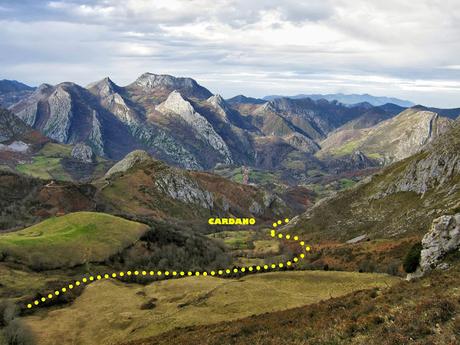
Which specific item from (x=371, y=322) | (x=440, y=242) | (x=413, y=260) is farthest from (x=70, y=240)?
(x=371, y=322)

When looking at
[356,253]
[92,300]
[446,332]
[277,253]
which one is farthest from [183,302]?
[277,253]

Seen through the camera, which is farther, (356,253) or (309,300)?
(356,253)

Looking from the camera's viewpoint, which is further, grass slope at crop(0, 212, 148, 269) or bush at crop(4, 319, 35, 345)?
grass slope at crop(0, 212, 148, 269)

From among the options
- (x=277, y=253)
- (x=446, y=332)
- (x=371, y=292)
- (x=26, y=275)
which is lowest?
(x=277, y=253)

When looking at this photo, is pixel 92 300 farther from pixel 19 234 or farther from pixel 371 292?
pixel 19 234

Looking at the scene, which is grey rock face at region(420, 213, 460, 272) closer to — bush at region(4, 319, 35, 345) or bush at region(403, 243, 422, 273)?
bush at region(403, 243, 422, 273)

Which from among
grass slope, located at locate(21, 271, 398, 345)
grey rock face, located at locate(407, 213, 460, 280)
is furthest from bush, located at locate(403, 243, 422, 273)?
grey rock face, located at locate(407, 213, 460, 280)
